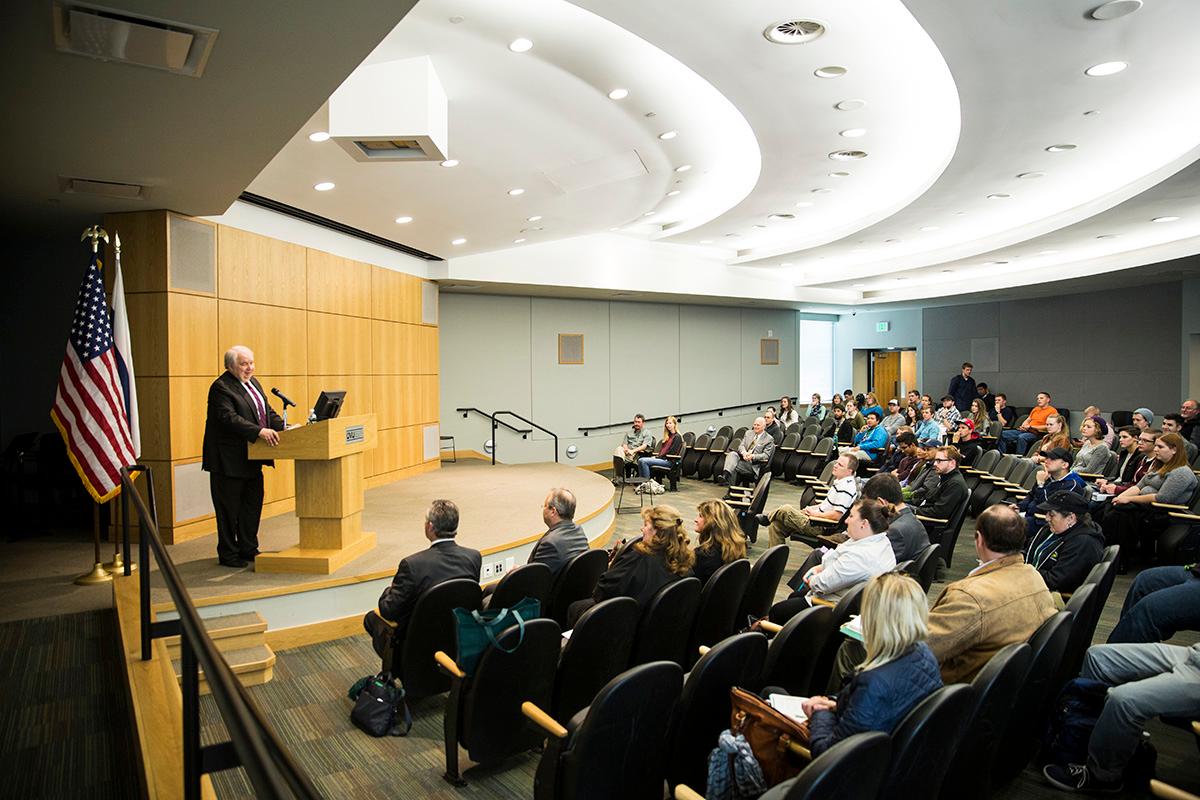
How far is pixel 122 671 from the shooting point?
3.54 meters

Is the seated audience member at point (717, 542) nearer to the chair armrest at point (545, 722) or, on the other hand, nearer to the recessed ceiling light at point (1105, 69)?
the chair armrest at point (545, 722)

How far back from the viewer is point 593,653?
10.9 feet

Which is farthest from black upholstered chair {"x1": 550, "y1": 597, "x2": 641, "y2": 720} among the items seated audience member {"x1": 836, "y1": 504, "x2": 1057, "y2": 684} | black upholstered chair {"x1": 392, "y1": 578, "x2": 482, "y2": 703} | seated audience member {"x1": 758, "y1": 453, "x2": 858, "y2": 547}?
seated audience member {"x1": 758, "y1": 453, "x2": 858, "y2": 547}

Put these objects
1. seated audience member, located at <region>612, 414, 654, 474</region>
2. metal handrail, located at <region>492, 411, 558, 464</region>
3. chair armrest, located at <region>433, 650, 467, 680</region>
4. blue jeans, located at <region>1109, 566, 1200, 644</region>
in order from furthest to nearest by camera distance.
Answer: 1. metal handrail, located at <region>492, 411, 558, 464</region>
2. seated audience member, located at <region>612, 414, 654, 474</region>
3. blue jeans, located at <region>1109, 566, 1200, 644</region>
4. chair armrest, located at <region>433, 650, 467, 680</region>

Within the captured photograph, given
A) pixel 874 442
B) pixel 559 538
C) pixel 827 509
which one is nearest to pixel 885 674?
pixel 559 538

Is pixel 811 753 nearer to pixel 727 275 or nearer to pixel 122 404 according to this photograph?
pixel 122 404

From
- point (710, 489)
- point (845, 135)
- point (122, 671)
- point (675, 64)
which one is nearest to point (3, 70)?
point (122, 671)

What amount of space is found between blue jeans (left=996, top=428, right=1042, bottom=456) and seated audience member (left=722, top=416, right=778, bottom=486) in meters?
3.81

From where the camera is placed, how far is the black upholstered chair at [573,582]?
4301mm

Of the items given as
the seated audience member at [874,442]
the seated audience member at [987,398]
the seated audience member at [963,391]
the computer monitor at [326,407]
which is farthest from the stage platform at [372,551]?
the seated audience member at [987,398]

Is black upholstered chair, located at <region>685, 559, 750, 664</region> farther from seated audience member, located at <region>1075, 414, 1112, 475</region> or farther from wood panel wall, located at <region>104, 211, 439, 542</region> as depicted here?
seated audience member, located at <region>1075, 414, 1112, 475</region>

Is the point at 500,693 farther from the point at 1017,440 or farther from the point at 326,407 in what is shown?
the point at 1017,440

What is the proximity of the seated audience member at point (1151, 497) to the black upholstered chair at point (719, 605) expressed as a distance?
4.37m

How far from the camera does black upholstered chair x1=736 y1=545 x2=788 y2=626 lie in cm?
432
